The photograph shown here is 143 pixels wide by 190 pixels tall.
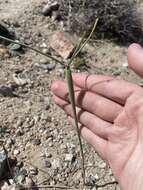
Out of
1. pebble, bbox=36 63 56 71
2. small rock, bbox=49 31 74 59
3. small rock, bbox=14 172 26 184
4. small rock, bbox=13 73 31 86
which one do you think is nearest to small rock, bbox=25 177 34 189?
small rock, bbox=14 172 26 184

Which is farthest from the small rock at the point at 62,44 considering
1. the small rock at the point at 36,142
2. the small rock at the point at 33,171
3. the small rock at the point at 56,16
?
the small rock at the point at 33,171

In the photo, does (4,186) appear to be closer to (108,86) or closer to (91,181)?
(91,181)

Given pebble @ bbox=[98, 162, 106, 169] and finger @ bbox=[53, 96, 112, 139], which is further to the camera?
pebble @ bbox=[98, 162, 106, 169]

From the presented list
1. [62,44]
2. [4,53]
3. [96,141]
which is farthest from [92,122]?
[62,44]

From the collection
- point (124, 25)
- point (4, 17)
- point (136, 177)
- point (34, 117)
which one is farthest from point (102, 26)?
point (136, 177)

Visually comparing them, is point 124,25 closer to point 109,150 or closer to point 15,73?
point 15,73

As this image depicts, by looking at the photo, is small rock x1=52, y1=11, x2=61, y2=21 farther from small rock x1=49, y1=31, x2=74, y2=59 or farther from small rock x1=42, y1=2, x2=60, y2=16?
small rock x1=49, y1=31, x2=74, y2=59
